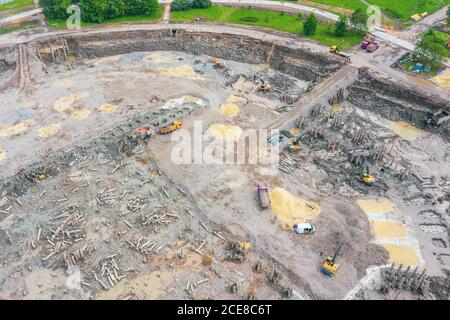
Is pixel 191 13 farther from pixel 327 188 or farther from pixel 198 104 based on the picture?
pixel 327 188

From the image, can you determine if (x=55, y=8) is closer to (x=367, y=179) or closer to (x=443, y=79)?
(x=367, y=179)

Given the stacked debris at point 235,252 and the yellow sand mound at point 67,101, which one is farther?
the yellow sand mound at point 67,101

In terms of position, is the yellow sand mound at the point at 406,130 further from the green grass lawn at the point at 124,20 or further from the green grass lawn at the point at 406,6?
the green grass lawn at the point at 124,20

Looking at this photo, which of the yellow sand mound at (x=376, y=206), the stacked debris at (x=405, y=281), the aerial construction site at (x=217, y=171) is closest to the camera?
the stacked debris at (x=405, y=281)

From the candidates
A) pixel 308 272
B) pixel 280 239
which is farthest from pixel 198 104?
pixel 308 272

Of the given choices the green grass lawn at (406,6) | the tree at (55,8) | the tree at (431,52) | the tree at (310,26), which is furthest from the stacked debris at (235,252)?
the green grass lawn at (406,6)

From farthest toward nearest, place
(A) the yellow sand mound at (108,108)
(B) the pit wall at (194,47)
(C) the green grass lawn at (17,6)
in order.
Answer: (C) the green grass lawn at (17,6) → (B) the pit wall at (194,47) → (A) the yellow sand mound at (108,108)
